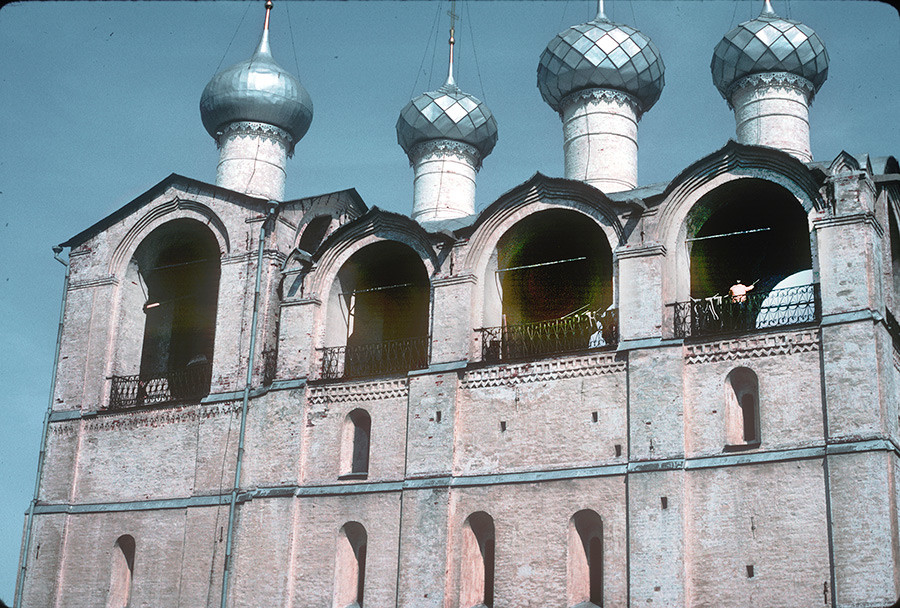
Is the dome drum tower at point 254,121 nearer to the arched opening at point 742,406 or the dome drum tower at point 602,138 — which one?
→ the dome drum tower at point 602,138

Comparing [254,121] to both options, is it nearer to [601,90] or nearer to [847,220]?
[601,90]

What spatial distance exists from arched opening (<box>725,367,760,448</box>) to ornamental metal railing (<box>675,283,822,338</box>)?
60cm

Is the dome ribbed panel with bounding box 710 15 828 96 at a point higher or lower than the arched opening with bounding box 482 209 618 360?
higher

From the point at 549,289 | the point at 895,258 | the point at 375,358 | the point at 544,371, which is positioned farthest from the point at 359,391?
the point at 895,258

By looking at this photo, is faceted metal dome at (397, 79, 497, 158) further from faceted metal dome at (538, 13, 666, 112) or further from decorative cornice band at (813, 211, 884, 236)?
decorative cornice band at (813, 211, 884, 236)

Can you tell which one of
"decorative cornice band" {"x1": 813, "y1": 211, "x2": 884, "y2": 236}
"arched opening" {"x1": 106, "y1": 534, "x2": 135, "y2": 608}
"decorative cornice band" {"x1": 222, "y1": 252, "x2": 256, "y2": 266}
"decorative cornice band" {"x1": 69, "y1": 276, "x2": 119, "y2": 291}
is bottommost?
"arched opening" {"x1": 106, "y1": 534, "x2": 135, "y2": 608}

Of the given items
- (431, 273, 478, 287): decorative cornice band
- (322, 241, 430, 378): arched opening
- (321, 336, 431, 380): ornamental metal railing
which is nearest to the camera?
(431, 273, 478, 287): decorative cornice band

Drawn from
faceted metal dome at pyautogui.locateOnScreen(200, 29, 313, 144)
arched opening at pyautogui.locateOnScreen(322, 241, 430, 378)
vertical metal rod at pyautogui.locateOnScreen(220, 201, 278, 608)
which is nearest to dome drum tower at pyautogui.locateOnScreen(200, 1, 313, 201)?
faceted metal dome at pyautogui.locateOnScreen(200, 29, 313, 144)

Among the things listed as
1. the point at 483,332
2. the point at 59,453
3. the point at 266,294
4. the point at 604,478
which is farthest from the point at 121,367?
the point at 604,478

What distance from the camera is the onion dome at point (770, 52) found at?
2178 centimetres

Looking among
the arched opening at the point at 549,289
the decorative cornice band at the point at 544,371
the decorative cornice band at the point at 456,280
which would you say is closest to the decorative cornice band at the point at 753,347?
the decorative cornice band at the point at 544,371

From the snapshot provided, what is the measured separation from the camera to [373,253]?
20.0 m

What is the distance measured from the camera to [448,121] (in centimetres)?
2400

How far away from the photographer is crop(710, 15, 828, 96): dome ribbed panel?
21.8 metres
